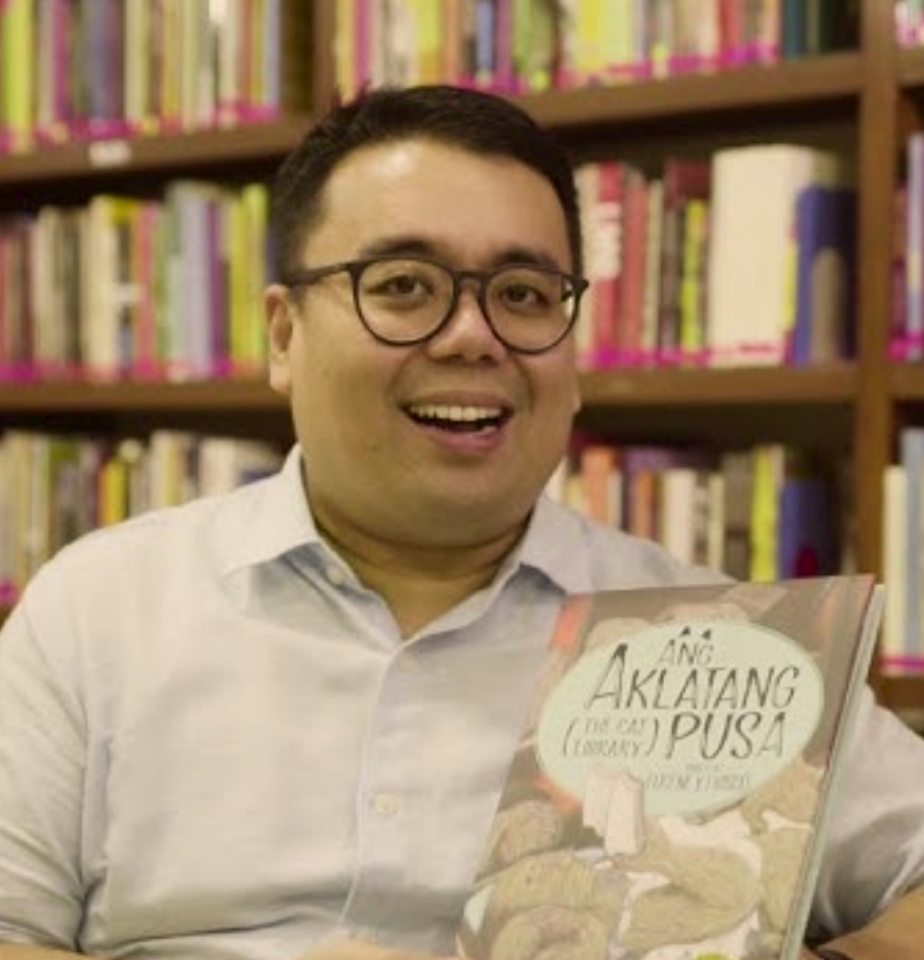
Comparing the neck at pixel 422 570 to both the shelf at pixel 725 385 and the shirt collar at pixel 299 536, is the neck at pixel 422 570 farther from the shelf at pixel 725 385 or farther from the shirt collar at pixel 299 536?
the shelf at pixel 725 385

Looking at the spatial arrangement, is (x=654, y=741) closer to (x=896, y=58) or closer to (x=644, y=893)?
(x=644, y=893)

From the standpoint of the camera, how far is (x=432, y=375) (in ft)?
4.14

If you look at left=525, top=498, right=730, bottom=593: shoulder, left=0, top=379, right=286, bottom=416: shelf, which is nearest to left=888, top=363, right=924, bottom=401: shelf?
left=525, top=498, right=730, bottom=593: shoulder

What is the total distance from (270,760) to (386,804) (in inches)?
4.0

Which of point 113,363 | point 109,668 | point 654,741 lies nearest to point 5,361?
point 113,363

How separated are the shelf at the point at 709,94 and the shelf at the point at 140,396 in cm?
56

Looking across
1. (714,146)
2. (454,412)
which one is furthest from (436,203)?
(714,146)

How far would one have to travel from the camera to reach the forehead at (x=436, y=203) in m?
1.27

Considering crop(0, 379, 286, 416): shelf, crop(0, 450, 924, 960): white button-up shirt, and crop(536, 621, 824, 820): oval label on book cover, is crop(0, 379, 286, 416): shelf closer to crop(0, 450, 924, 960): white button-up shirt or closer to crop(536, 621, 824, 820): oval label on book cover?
crop(0, 450, 924, 960): white button-up shirt

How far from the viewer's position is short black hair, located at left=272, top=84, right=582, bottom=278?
132 cm

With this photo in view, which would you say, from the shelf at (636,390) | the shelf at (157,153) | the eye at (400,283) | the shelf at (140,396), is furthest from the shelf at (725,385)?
the eye at (400,283)

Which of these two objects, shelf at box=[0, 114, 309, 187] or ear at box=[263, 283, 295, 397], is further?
shelf at box=[0, 114, 309, 187]

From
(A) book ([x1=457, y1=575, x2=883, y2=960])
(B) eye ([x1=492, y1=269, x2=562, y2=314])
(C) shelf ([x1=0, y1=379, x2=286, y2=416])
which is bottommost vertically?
(A) book ([x1=457, y1=575, x2=883, y2=960])

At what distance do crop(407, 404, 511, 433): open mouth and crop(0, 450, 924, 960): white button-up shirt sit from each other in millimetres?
121
